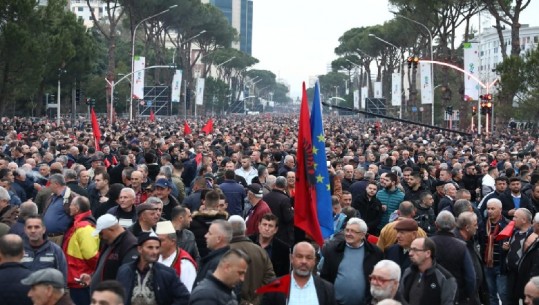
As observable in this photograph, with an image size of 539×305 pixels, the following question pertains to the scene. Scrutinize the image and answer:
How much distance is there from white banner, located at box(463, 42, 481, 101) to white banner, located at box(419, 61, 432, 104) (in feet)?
27.1

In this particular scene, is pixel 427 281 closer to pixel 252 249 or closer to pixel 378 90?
pixel 252 249

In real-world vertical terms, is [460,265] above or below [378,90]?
below

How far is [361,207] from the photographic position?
12672mm

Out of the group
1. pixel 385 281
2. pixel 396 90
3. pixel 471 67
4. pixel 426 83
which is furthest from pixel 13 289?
pixel 396 90

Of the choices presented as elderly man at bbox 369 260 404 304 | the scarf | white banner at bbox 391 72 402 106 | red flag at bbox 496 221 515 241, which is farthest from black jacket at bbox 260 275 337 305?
white banner at bbox 391 72 402 106

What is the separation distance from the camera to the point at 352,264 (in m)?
8.07

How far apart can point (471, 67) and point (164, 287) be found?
3336 centimetres

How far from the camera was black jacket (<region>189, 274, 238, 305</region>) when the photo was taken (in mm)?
6082

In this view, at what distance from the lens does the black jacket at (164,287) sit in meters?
6.81

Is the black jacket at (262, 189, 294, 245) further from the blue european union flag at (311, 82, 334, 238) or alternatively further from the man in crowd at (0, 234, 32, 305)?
the man in crowd at (0, 234, 32, 305)

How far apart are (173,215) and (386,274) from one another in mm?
2675

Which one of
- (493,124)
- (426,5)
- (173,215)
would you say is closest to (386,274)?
(173,215)

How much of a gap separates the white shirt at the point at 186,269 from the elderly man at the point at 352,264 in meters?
1.05

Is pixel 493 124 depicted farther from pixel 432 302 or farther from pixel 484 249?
pixel 432 302
